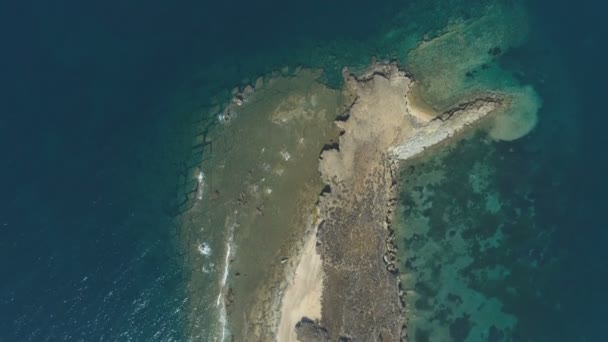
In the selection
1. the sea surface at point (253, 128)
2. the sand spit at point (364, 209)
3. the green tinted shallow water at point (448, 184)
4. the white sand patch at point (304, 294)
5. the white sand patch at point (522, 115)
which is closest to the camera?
the sand spit at point (364, 209)

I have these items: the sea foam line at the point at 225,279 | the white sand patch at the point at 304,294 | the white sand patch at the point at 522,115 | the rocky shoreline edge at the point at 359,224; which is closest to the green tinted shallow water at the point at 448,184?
the white sand patch at the point at 522,115

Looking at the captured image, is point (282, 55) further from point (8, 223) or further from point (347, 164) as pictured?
point (8, 223)

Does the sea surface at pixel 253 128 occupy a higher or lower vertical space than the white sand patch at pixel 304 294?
higher

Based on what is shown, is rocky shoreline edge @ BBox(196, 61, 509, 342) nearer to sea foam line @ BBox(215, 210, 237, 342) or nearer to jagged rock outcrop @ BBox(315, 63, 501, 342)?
jagged rock outcrop @ BBox(315, 63, 501, 342)

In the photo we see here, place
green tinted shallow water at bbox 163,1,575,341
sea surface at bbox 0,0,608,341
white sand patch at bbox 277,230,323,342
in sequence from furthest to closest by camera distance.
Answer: green tinted shallow water at bbox 163,1,575,341 → sea surface at bbox 0,0,608,341 → white sand patch at bbox 277,230,323,342

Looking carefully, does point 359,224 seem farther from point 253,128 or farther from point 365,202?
point 253,128

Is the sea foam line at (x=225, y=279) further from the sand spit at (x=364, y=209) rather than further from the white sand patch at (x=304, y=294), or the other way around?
the sand spit at (x=364, y=209)

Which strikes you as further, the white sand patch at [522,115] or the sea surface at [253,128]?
the white sand patch at [522,115]

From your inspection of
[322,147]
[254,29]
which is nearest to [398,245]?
[322,147]

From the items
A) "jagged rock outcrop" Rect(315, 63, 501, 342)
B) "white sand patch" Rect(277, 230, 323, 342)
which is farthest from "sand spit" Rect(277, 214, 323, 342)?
"jagged rock outcrop" Rect(315, 63, 501, 342)
